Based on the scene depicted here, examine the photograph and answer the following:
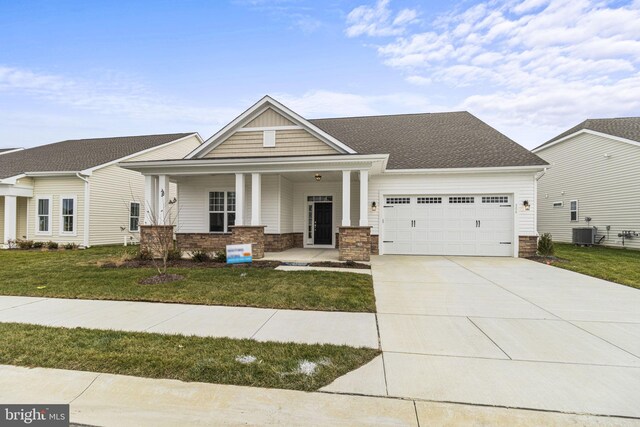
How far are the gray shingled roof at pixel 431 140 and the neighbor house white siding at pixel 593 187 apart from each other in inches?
100

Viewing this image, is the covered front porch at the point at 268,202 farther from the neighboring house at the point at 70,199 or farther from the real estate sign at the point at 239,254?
the neighboring house at the point at 70,199

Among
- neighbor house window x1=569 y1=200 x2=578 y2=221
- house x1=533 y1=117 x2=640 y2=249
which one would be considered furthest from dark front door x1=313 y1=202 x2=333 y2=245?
neighbor house window x1=569 y1=200 x2=578 y2=221

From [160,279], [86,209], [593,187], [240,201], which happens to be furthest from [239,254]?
[593,187]

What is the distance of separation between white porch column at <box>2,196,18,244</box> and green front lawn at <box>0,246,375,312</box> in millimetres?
8232

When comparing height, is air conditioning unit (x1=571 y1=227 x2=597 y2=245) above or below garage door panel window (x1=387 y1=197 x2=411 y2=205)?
below

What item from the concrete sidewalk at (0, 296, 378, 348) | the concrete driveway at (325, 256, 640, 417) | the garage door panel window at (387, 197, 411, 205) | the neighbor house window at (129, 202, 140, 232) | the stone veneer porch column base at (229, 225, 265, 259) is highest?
the garage door panel window at (387, 197, 411, 205)

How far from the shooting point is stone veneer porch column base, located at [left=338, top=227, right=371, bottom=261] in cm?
1035

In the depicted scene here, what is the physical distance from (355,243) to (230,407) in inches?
319

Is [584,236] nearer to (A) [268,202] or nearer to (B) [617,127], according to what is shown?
(B) [617,127]

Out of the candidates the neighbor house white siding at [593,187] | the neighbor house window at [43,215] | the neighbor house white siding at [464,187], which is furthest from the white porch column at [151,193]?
the neighbor house white siding at [593,187]

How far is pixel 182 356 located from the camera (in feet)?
11.0

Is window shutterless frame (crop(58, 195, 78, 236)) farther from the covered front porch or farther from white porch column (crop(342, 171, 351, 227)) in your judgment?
white porch column (crop(342, 171, 351, 227))

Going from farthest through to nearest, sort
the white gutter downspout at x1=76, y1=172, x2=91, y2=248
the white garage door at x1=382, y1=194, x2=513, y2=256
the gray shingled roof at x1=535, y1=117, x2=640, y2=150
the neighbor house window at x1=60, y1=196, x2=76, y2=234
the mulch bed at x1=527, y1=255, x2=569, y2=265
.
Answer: the neighbor house window at x1=60, y1=196, x2=76, y2=234, the gray shingled roof at x1=535, y1=117, x2=640, y2=150, the white gutter downspout at x1=76, y1=172, x2=91, y2=248, the white garage door at x1=382, y1=194, x2=513, y2=256, the mulch bed at x1=527, y1=255, x2=569, y2=265

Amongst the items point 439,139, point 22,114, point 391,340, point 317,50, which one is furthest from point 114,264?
point 22,114
